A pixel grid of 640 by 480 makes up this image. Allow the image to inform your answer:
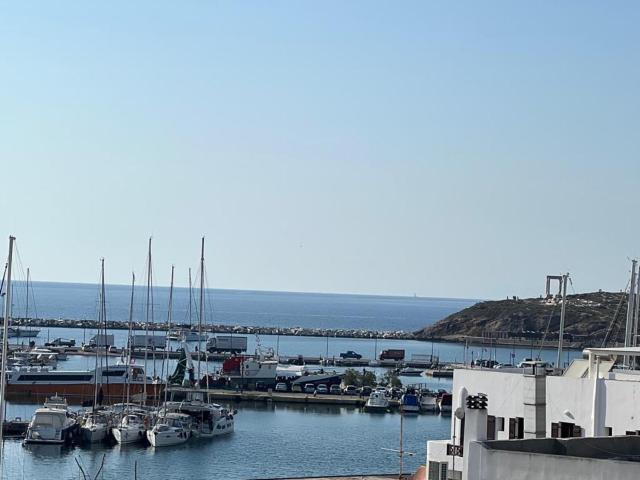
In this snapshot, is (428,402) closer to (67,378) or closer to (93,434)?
(67,378)

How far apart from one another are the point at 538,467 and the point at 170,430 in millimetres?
57959

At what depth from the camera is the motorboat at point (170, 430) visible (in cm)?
7200

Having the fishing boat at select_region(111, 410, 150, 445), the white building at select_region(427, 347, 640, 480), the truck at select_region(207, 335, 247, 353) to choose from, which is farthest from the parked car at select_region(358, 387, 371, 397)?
the white building at select_region(427, 347, 640, 480)

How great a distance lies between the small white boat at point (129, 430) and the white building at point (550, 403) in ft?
144

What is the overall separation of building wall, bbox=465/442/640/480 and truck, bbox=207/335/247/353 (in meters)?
138

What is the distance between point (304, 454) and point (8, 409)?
28584mm

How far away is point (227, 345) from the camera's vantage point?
156 m

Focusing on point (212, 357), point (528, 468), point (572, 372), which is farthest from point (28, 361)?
point (528, 468)

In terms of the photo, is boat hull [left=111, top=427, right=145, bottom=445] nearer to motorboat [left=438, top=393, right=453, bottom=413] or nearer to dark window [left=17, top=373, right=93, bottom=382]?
dark window [left=17, top=373, right=93, bottom=382]

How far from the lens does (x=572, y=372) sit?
29.3 metres

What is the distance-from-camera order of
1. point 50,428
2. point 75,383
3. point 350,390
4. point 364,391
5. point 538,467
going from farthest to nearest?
point 350,390
point 364,391
point 75,383
point 50,428
point 538,467

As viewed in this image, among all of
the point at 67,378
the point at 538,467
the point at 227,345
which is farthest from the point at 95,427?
the point at 227,345

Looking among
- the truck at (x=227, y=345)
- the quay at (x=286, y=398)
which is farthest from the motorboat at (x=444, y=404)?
the truck at (x=227, y=345)

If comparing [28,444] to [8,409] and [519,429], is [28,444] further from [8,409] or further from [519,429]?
[519,429]
